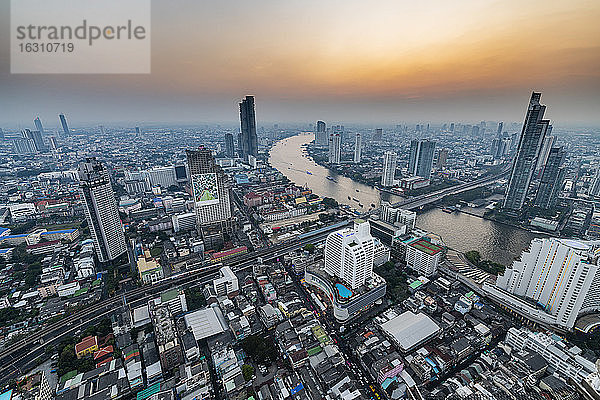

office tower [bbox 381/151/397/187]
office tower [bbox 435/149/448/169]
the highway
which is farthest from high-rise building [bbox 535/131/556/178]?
the highway

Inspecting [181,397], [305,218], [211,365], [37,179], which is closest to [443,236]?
[305,218]

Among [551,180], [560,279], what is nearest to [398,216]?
[560,279]

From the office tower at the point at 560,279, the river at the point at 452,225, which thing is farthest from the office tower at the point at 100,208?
the office tower at the point at 560,279

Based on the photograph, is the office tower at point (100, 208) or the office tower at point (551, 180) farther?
the office tower at point (551, 180)

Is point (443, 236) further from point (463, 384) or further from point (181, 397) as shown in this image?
point (181, 397)

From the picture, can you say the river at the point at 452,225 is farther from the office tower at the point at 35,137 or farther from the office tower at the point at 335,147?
the office tower at the point at 35,137

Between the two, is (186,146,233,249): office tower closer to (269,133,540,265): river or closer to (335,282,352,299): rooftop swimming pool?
(335,282,352,299): rooftop swimming pool
